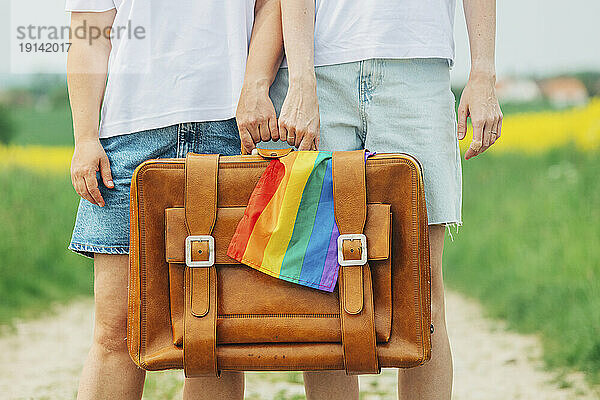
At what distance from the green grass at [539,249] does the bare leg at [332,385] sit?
5.01ft

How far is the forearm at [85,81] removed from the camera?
2.13m

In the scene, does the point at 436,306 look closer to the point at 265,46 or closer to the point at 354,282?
the point at 354,282

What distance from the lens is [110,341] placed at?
2.14 m

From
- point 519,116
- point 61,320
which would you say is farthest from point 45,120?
point 519,116

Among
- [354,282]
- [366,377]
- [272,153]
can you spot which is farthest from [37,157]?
[354,282]

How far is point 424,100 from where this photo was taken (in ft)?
6.96

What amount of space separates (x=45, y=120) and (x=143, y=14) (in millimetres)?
5492

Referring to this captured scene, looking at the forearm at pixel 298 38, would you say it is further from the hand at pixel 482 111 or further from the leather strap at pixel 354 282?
the hand at pixel 482 111

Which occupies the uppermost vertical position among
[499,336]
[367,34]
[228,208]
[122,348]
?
[367,34]

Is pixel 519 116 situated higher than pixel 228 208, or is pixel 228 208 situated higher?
pixel 519 116

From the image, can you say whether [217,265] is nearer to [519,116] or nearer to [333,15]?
[333,15]

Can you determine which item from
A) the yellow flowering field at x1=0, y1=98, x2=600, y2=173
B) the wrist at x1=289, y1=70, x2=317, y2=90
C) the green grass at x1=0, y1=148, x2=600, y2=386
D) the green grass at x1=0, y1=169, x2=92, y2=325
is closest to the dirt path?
the green grass at x1=0, y1=148, x2=600, y2=386

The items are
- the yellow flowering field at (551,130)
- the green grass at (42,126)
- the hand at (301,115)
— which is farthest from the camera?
the green grass at (42,126)

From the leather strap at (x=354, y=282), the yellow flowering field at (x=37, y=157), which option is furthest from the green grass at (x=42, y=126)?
the leather strap at (x=354, y=282)
